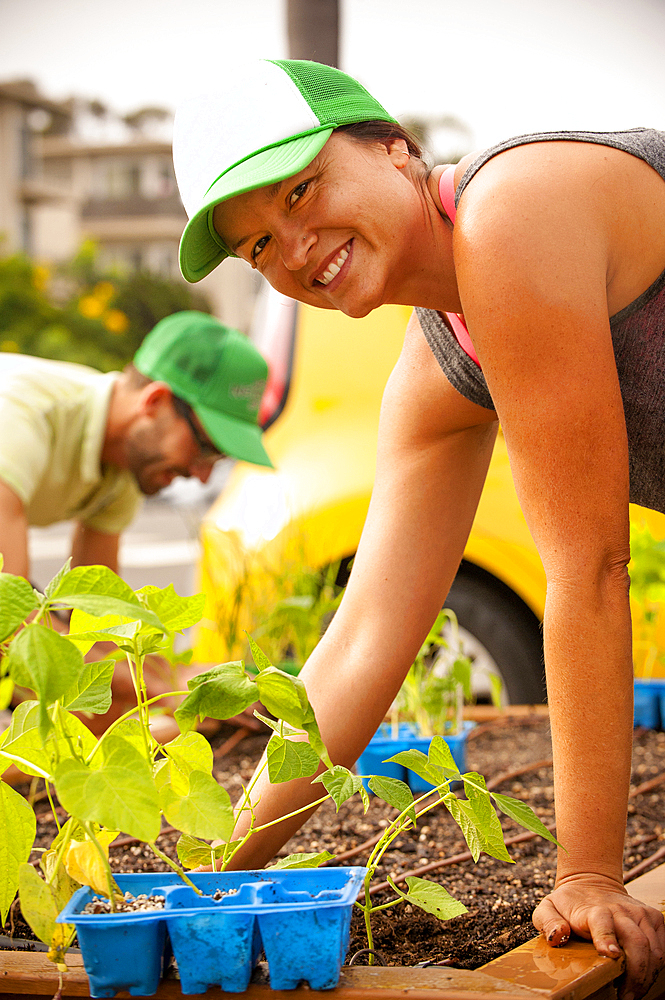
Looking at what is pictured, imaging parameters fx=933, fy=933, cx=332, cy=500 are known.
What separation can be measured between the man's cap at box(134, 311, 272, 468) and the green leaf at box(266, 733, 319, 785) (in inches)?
64.3

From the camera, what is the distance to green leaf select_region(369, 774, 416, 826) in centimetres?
96

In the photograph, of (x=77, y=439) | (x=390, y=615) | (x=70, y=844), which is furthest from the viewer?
(x=77, y=439)

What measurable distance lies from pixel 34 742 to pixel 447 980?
1.48 feet

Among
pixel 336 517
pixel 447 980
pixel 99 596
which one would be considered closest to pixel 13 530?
pixel 336 517

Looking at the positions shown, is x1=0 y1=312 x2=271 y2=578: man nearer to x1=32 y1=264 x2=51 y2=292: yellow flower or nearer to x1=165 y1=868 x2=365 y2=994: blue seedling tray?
x1=165 y1=868 x2=365 y2=994: blue seedling tray

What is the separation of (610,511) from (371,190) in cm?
44

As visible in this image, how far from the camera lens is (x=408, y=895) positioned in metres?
0.98

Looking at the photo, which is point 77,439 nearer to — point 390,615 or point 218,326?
point 218,326

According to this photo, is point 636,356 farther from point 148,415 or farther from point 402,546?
point 148,415

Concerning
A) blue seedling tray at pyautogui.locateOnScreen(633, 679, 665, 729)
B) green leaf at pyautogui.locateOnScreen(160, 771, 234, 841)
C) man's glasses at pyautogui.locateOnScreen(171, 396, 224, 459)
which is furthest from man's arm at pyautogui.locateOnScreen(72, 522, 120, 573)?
green leaf at pyautogui.locateOnScreen(160, 771, 234, 841)

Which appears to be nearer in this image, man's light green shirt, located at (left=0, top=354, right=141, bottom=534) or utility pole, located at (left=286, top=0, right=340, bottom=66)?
man's light green shirt, located at (left=0, top=354, right=141, bottom=534)

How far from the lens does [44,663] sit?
2.35ft

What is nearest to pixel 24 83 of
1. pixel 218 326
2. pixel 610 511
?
pixel 218 326

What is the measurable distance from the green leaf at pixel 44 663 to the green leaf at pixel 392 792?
1.19 feet
